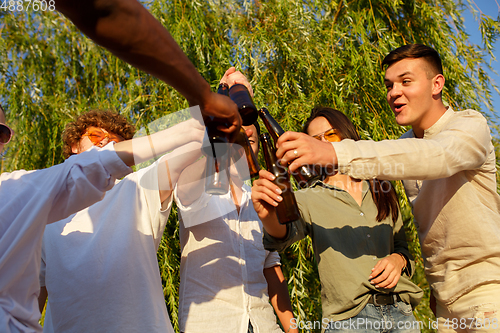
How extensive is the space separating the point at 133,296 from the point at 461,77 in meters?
2.87

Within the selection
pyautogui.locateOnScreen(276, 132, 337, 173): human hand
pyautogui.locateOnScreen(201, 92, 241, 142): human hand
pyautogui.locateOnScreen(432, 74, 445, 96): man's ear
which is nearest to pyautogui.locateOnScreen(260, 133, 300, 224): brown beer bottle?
pyautogui.locateOnScreen(276, 132, 337, 173): human hand

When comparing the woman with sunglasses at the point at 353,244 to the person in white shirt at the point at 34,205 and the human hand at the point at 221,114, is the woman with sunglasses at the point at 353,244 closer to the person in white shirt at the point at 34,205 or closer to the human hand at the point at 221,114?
the human hand at the point at 221,114

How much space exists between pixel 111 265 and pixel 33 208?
1.71ft

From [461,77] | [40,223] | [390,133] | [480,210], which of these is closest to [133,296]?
[40,223]

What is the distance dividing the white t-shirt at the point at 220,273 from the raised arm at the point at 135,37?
79 cm

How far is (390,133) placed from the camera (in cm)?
285

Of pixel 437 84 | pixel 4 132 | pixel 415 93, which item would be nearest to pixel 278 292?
pixel 415 93

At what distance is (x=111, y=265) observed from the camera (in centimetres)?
144

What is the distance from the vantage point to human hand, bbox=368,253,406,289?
1.54m

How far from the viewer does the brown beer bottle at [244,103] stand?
140cm

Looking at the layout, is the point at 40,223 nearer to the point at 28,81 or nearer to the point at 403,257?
the point at 403,257

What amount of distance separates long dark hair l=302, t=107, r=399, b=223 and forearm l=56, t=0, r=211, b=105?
46.6 inches

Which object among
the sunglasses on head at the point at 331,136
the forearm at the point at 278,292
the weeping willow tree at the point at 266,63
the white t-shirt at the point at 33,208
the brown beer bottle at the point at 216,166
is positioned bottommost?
the forearm at the point at 278,292

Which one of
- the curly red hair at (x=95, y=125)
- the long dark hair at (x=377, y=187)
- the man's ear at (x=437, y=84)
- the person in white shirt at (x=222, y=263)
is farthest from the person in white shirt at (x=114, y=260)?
the man's ear at (x=437, y=84)
